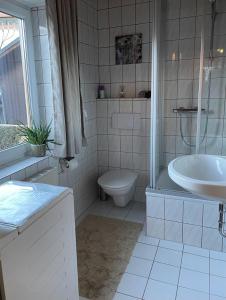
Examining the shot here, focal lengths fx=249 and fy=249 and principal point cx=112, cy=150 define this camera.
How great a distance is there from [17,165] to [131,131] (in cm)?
144

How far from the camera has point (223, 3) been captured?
237 centimetres

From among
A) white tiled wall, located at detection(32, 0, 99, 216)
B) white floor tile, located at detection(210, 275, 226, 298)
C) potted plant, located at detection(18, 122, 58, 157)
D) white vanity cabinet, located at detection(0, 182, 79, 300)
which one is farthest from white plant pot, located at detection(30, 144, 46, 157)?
white floor tile, located at detection(210, 275, 226, 298)

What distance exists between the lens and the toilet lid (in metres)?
2.61

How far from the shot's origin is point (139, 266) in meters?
2.00

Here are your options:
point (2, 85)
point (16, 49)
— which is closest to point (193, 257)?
point (2, 85)

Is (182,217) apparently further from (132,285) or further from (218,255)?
(132,285)

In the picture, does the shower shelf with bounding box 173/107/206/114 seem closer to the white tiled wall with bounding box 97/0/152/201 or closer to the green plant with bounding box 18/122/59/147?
the white tiled wall with bounding box 97/0/152/201

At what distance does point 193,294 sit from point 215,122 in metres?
1.66

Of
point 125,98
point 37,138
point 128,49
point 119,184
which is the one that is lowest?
point 119,184

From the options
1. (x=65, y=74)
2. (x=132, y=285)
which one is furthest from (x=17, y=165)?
(x=132, y=285)

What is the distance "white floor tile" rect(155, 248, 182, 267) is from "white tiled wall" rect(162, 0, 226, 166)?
0.89 metres

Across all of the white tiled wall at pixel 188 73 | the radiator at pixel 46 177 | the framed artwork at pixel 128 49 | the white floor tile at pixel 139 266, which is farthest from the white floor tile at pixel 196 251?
the framed artwork at pixel 128 49

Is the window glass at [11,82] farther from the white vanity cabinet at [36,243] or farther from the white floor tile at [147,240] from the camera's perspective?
the white floor tile at [147,240]

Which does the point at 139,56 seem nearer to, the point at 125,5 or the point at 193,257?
the point at 125,5
